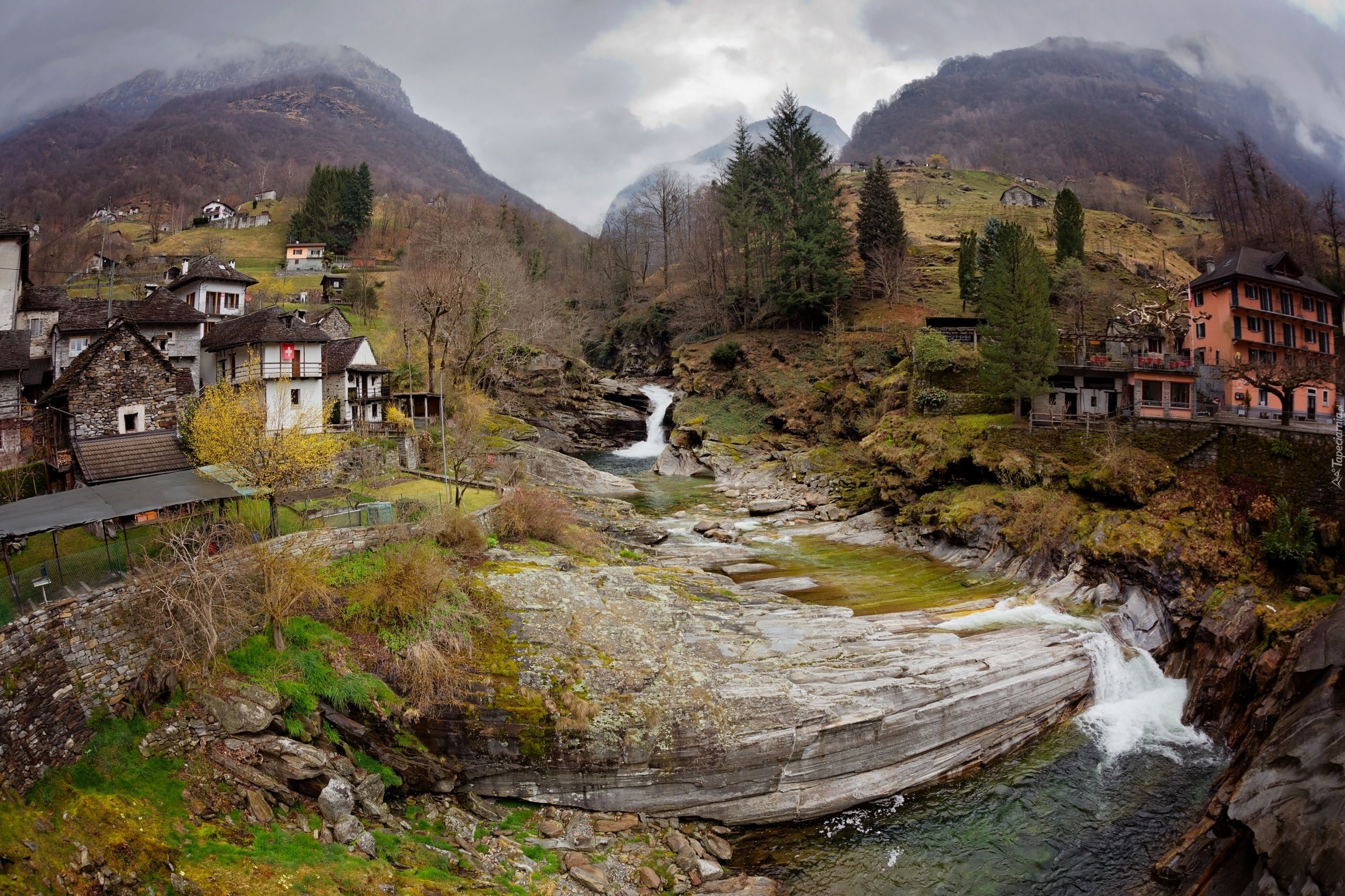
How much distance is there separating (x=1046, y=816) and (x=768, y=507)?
22144 mm

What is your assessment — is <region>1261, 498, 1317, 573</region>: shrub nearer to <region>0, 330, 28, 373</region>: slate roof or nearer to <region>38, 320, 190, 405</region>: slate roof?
<region>38, 320, 190, 405</region>: slate roof

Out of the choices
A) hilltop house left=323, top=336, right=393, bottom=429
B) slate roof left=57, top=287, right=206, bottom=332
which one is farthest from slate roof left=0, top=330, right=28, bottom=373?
hilltop house left=323, top=336, right=393, bottom=429

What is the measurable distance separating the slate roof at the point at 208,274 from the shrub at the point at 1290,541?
54.9 m

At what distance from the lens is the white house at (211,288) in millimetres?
42531

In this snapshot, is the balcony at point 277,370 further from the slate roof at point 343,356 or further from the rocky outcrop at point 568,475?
the rocky outcrop at point 568,475

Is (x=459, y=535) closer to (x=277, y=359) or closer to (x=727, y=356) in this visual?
(x=277, y=359)

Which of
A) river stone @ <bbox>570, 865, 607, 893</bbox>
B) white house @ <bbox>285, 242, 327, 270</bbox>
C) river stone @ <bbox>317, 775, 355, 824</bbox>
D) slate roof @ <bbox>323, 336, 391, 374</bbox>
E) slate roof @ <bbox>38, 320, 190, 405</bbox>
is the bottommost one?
river stone @ <bbox>570, 865, 607, 893</bbox>

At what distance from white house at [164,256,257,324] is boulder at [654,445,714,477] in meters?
30.4

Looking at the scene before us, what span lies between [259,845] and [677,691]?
27.9 ft

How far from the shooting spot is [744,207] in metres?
60.7

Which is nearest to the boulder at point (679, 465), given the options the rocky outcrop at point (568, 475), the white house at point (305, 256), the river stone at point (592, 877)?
the rocky outcrop at point (568, 475)

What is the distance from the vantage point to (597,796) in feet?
47.9

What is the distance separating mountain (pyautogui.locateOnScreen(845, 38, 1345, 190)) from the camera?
475ft

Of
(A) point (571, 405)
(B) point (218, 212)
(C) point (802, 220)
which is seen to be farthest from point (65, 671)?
(B) point (218, 212)
